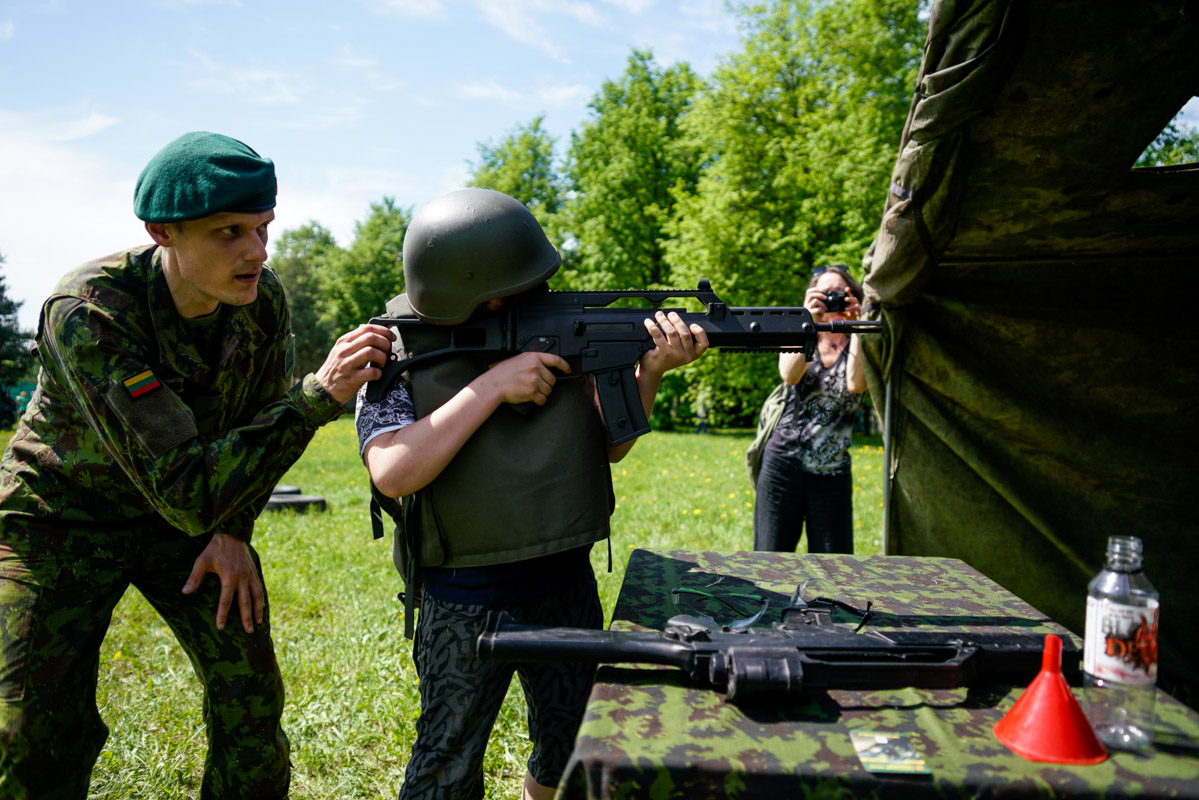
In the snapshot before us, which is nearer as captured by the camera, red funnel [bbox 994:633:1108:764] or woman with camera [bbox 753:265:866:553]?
red funnel [bbox 994:633:1108:764]

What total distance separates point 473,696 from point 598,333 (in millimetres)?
1176

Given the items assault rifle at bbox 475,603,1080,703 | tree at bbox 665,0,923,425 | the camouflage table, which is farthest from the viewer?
→ tree at bbox 665,0,923,425

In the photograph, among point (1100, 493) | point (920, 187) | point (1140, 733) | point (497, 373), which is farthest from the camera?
point (1100, 493)

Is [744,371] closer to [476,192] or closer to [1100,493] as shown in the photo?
[1100,493]

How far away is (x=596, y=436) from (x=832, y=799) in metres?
1.32

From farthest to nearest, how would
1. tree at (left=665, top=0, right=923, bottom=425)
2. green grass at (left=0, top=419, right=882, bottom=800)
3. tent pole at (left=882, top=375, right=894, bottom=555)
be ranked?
tree at (left=665, top=0, right=923, bottom=425)
tent pole at (left=882, top=375, right=894, bottom=555)
green grass at (left=0, top=419, right=882, bottom=800)

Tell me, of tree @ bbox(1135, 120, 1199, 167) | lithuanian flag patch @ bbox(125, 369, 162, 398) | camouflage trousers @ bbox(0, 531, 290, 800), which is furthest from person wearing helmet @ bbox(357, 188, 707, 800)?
tree @ bbox(1135, 120, 1199, 167)

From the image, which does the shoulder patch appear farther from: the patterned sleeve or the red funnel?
the red funnel

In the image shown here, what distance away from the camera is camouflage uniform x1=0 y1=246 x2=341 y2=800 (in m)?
2.27

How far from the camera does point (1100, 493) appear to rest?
3895 mm

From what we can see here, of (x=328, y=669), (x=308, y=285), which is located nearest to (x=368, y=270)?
(x=308, y=285)

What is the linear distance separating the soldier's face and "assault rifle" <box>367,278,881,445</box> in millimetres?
445

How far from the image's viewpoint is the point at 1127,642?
1.60 meters

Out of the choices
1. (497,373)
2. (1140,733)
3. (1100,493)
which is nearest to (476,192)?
(497,373)
